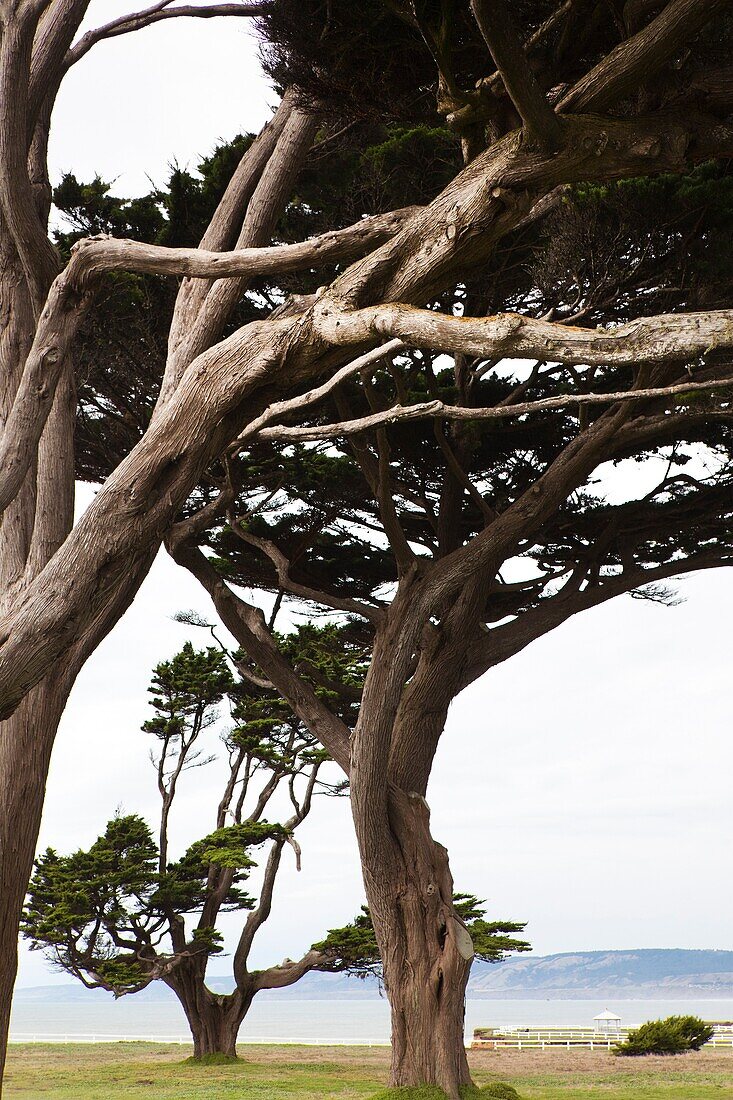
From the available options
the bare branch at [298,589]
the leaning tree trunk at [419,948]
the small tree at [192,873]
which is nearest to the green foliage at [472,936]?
the small tree at [192,873]

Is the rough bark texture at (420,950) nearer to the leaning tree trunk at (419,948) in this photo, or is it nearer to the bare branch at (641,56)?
the leaning tree trunk at (419,948)

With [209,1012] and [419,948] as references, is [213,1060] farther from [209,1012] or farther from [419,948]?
[419,948]

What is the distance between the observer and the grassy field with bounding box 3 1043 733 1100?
1105 cm

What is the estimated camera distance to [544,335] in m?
3.08

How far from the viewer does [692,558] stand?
9695 mm

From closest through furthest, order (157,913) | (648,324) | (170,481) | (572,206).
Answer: (648,324) < (170,481) < (572,206) < (157,913)

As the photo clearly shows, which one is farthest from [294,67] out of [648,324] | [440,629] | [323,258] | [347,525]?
[347,525]

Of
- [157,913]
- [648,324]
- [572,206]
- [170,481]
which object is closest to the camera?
[648,324]

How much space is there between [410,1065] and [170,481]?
5.96m

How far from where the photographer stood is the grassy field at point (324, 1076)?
1105 centimetres

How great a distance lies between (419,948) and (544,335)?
21.1ft

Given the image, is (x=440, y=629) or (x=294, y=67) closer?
(x=294, y=67)

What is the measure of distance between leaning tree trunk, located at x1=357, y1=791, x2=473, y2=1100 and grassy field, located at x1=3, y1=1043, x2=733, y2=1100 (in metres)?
2.20

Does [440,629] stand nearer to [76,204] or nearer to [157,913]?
[76,204]
